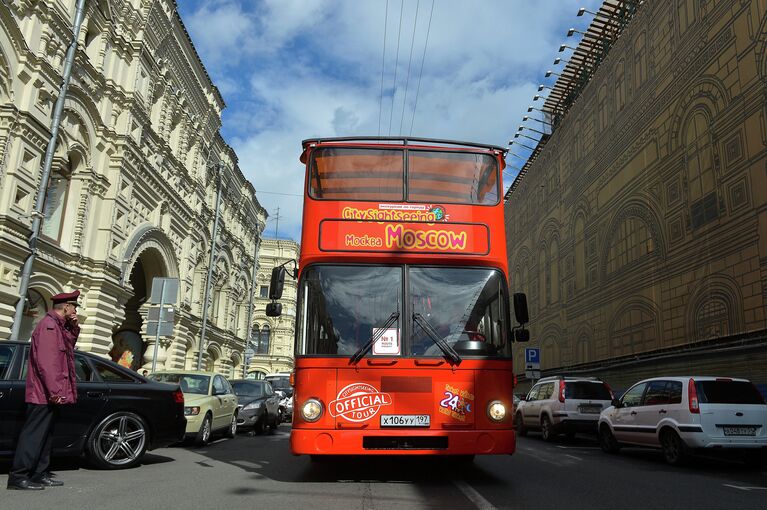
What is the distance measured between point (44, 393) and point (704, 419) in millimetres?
9211

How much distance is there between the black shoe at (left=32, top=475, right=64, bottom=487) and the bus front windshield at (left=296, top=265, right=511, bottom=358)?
275 centimetres

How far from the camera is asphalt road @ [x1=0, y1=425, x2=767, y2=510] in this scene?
6.00 m

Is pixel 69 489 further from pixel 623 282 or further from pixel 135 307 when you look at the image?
pixel 135 307

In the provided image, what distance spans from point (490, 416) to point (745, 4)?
15.6m

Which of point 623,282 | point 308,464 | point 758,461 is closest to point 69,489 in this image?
point 308,464

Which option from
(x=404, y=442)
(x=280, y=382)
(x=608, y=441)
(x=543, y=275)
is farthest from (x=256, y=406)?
(x=543, y=275)

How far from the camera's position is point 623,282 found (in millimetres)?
24219

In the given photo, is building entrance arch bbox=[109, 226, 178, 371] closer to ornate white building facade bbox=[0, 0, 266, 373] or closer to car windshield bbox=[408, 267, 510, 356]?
ornate white building facade bbox=[0, 0, 266, 373]

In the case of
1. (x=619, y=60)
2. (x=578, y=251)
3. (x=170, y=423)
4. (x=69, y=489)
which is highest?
(x=619, y=60)

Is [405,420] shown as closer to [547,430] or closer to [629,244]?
[547,430]

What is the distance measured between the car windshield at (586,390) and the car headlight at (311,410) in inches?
407

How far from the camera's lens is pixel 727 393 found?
1018 centimetres

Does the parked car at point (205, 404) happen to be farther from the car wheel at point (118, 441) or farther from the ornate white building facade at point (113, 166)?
the ornate white building facade at point (113, 166)

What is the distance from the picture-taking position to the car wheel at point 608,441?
12.5 meters
